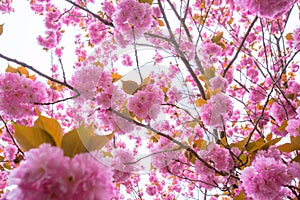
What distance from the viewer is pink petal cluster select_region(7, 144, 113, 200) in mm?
773

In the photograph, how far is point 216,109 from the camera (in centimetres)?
226

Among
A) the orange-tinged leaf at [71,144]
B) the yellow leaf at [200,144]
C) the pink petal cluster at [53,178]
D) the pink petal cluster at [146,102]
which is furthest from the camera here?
the yellow leaf at [200,144]

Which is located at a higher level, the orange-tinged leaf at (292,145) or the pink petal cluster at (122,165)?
the pink petal cluster at (122,165)

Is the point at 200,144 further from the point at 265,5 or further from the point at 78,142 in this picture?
the point at 78,142

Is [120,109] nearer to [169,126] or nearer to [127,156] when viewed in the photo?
[127,156]

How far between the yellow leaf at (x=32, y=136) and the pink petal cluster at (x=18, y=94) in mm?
1281

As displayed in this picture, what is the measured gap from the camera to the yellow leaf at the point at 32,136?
0.99m

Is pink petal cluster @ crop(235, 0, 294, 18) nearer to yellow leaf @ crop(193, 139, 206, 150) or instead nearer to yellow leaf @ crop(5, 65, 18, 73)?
yellow leaf @ crop(193, 139, 206, 150)

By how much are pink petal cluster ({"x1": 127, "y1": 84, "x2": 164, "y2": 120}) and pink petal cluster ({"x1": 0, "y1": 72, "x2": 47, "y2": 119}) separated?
0.74 metres

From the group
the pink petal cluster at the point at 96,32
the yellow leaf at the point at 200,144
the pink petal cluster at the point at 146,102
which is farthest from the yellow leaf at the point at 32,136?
the pink petal cluster at the point at 96,32

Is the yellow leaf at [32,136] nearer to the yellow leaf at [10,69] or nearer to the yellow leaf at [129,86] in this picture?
the yellow leaf at [129,86]

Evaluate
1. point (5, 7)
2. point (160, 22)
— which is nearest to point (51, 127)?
point (160, 22)

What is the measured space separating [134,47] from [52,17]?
2588 mm

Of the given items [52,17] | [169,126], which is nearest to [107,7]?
[52,17]
